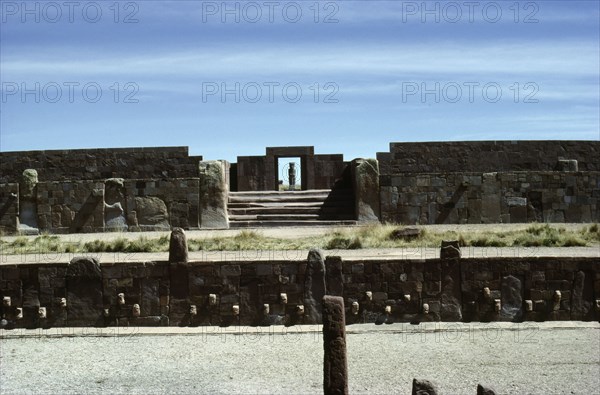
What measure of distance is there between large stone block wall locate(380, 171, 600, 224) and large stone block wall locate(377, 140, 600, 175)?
1351 millimetres

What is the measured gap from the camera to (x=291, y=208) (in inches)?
830

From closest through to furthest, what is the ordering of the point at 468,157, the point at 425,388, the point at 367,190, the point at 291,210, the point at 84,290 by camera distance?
1. the point at 425,388
2. the point at 84,290
3. the point at 367,190
4. the point at 291,210
5. the point at 468,157

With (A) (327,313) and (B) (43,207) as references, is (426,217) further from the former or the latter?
A: (A) (327,313)

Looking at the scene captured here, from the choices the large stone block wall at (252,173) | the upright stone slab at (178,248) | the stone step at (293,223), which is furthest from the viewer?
the large stone block wall at (252,173)

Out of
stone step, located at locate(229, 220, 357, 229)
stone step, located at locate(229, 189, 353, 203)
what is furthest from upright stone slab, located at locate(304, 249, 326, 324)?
stone step, located at locate(229, 189, 353, 203)

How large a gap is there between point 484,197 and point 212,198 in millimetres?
6619

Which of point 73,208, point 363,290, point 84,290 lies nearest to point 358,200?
point 73,208

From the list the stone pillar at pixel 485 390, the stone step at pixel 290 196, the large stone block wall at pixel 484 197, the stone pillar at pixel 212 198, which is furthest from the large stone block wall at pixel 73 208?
the stone pillar at pixel 485 390

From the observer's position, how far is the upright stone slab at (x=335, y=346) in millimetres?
7973

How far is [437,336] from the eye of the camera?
11680 millimetres

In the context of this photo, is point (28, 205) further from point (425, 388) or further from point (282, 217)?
point (425, 388)

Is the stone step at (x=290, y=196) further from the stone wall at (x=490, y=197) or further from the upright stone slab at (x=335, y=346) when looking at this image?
the upright stone slab at (x=335, y=346)

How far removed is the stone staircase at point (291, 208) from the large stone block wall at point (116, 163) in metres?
1.70

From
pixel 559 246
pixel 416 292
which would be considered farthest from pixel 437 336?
pixel 559 246
